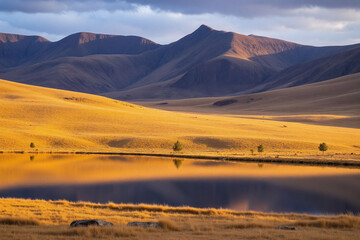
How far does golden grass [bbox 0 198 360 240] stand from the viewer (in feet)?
51.8

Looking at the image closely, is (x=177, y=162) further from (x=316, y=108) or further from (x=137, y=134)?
(x=316, y=108)

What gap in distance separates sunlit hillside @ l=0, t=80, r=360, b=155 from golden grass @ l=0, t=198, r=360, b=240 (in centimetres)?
3446

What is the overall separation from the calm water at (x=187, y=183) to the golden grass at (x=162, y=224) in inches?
211

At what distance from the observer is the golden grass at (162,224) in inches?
622

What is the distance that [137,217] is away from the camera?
21.8 metres

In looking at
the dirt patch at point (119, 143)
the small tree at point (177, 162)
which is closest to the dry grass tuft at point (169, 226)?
the small tree at point (177, 162)

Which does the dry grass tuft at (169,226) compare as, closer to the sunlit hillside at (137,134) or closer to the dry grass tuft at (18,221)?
the dry grass tuft at (18,221)

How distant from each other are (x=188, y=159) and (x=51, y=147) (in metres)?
21.8

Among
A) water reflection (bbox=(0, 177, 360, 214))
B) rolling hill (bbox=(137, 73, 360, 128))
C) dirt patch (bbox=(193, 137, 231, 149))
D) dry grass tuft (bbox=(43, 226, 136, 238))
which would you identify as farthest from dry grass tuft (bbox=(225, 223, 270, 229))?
rolling hill (bbox=(137, 73, 360, 128))

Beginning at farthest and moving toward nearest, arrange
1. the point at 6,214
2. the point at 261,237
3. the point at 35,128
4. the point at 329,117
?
the point at 329,117 → the point at 35,128 → the point at 6,214 → the point at 261,237

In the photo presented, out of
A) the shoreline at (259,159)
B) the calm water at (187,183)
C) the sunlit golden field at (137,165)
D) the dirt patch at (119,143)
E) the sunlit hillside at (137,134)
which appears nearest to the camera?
the sunlit golden field at (137,165)

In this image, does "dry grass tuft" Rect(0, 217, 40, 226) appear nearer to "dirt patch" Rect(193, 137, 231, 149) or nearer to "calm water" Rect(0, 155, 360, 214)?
"calm water" Rect(0, 155, 360, 214)

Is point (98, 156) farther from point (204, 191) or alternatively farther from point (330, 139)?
point (330, 139)

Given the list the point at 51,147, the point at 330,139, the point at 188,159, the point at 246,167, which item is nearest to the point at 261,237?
the point at 246,167
